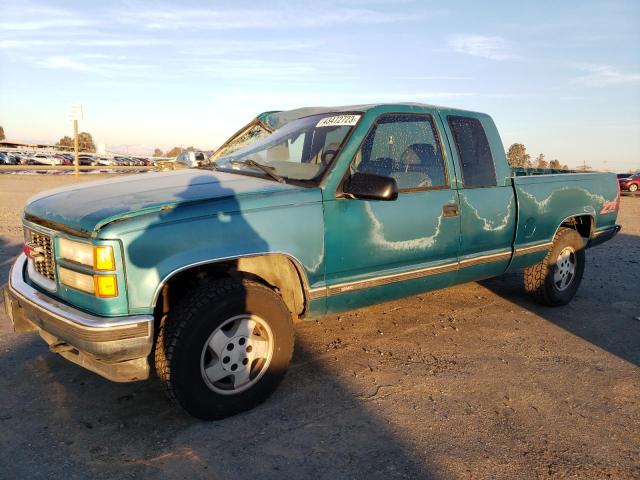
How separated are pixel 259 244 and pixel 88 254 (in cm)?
92

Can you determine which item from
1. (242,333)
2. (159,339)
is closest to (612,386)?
(242,333)

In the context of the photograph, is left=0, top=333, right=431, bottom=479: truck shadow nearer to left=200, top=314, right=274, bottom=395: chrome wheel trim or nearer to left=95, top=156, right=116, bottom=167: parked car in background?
left=200, top=314, right=274, bottom=395: chrome wheel trim

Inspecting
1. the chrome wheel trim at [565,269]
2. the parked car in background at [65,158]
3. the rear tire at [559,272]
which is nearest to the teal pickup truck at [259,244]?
the rear tire at [559,272]

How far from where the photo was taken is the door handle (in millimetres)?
3973

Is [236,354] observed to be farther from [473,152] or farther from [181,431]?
[473,152]

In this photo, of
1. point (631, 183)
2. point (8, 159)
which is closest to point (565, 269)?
point (631, 183)

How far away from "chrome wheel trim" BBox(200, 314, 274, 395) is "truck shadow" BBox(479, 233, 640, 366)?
2.94m

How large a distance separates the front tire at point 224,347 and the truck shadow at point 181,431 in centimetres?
15

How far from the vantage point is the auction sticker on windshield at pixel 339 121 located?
146 inches

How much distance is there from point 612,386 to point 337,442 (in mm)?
2093

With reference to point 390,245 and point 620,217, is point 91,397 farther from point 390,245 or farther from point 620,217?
point 620,217

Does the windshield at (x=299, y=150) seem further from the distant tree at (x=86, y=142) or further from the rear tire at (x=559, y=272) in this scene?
the distant tree at (x=86, y=142)

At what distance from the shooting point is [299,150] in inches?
154

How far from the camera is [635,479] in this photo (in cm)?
256
